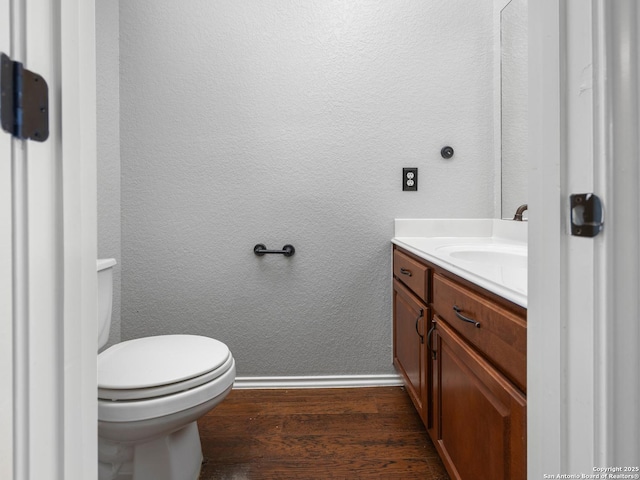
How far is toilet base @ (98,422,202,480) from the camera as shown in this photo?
1129 mm

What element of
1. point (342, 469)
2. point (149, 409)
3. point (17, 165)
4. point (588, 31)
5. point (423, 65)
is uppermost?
point (423, 65)

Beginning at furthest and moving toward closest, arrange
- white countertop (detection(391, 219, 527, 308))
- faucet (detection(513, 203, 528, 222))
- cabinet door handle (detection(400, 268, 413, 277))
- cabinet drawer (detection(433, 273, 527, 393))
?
faucet (detection(513, 203, 528, 222)), cabinet door handle (detection(400, 268, 413, 277)), white countertop (detection(391, 219, 527, 308)), cabinet drawer (detection(433, 273, 527, 393))

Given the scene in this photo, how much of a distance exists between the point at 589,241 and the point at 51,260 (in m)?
0.59

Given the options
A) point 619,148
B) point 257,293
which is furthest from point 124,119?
point 619,148

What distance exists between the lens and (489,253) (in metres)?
1.51

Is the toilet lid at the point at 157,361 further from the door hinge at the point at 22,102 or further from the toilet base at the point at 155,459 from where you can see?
the door hinge at the point at 22,102

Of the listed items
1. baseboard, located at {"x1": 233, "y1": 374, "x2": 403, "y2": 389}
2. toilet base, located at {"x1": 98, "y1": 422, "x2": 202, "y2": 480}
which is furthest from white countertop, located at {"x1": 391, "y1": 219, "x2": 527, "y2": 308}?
toilet base, located at {"x1": 98, "y1": 422, "x2": 202, "y2": 480}

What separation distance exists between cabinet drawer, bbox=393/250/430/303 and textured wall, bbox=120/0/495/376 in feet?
0.48

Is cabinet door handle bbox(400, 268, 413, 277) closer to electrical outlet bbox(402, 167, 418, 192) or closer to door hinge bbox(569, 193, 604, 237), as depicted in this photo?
electrical outlet bbox(402, 167, 418, 192)

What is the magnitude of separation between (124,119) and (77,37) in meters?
1.60

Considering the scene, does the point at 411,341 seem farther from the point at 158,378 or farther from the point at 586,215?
the point at 586,215

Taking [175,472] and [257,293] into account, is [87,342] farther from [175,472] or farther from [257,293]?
[257,293]

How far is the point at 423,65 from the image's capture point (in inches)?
73.5

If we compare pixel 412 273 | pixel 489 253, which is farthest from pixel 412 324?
pixel 489 253
